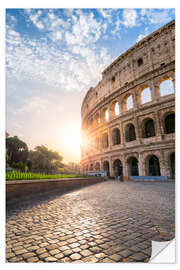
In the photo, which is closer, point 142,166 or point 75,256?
point 75,256

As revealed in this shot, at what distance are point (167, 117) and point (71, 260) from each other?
19.6m

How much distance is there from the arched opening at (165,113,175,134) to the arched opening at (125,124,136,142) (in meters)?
4.35

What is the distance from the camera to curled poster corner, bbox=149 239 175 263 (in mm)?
1923

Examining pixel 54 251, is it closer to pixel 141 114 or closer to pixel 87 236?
pixel 87 236

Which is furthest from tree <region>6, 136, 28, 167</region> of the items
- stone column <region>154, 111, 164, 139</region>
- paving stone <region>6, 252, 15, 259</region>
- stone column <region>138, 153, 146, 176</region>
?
paving stone <region>6, 252, 15, 259</region>

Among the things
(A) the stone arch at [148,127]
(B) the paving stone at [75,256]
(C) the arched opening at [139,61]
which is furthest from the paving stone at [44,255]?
(C) the arched opening at [139,61]

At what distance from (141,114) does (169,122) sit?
3507 millimetres

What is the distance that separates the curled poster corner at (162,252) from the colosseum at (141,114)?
49.2ft

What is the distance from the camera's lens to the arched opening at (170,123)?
17875mm

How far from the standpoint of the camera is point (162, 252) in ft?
6.92

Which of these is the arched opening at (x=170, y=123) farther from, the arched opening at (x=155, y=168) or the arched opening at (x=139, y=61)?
the arched opening at (x=139, y=61)

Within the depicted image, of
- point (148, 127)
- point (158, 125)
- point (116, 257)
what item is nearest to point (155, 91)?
point (158, 125)
